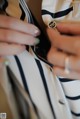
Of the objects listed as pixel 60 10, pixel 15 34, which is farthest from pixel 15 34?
pixel 60 10

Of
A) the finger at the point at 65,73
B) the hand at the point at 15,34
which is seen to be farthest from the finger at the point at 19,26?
the finger at the point at 65,73

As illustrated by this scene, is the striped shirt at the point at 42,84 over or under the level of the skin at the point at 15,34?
under

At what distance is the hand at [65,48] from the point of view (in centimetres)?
48

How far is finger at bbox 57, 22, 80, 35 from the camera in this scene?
19.2 inches

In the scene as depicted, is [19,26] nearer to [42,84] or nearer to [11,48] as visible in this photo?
[11,48]

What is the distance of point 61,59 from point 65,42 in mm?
42

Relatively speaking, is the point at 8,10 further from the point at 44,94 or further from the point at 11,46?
the point at 44,94

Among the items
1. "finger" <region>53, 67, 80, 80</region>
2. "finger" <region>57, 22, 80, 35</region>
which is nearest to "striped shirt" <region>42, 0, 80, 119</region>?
"finger" <region>57, 22, 80, 35</region>

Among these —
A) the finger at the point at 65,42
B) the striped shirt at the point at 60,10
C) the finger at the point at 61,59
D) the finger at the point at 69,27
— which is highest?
the striped shirt at the point at 60,10

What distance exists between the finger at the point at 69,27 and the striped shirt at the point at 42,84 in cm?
8

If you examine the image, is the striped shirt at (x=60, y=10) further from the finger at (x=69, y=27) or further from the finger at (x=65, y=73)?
the finger at (x=65, y=73)

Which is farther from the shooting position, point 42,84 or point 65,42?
point 42,84

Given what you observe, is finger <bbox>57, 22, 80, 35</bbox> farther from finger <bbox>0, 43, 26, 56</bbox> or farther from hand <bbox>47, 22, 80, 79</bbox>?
finger <bbox>0, 43, 26, 56</bbox>

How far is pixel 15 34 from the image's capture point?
1.72 ft
